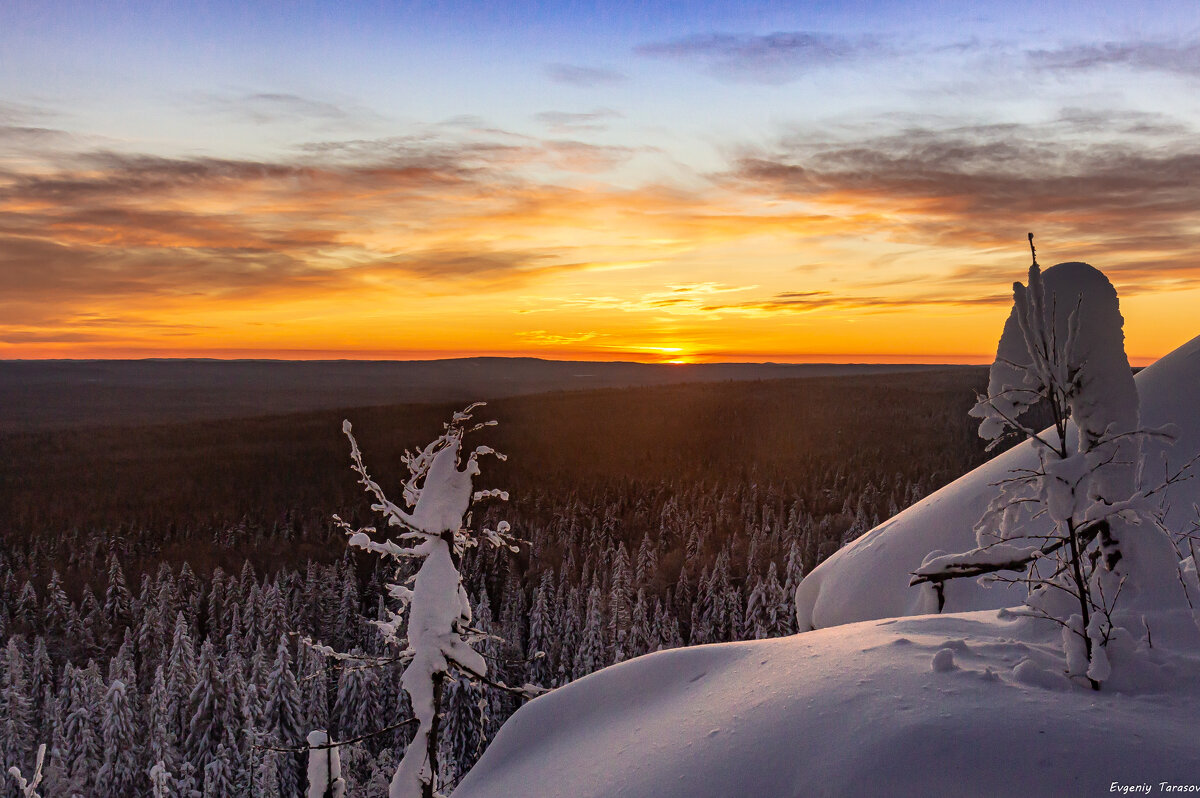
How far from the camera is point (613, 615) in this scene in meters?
52.4

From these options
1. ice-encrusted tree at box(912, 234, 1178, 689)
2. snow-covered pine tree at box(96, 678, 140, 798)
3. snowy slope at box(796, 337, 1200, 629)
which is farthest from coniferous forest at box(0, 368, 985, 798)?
snowy slope at box(796, 337, 1200, 629)

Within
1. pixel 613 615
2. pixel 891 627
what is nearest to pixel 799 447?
pixel 613 615

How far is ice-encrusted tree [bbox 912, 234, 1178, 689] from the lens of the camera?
6.19 metres

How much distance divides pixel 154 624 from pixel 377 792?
1358 inches

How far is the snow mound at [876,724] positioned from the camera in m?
4.55

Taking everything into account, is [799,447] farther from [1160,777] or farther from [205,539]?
[1160,777]

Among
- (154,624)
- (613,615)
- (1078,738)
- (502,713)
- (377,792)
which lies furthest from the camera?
(154,624)

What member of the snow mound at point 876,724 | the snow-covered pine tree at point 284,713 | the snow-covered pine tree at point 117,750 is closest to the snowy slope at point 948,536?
the snow mound at point 876,724

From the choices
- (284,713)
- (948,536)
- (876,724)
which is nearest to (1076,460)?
(876,724)

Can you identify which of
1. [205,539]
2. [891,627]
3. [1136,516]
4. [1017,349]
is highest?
[1017,349]

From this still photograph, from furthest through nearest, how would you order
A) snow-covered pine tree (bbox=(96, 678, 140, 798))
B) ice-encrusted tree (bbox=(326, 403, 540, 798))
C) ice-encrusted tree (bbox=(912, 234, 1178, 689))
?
snow-covered pine tree (bbox=(96, 678, 140, 798)) → ice-encrusted tree (bbox=(326, 403, 540, 798)) → ice-encrusted tree (bbox=(912, 234, 1178, 689))

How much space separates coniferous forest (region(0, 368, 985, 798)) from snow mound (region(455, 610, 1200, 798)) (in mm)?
2076

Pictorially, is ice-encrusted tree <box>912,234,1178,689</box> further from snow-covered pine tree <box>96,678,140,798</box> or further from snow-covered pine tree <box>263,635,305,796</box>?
snow-covered pine tree <box>96,678,140,798</box>

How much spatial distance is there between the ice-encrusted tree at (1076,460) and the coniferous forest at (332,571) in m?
5.80
